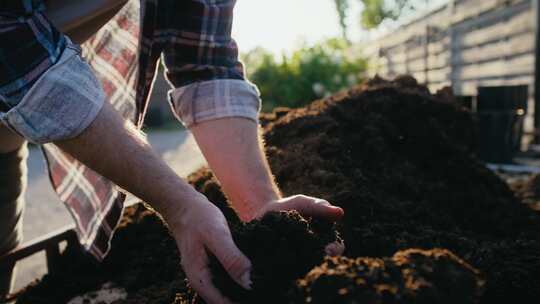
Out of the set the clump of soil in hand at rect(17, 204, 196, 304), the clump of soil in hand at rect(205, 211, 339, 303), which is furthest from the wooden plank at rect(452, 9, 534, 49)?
the clump of soil in hand at rect(205, 211, 339, 303)

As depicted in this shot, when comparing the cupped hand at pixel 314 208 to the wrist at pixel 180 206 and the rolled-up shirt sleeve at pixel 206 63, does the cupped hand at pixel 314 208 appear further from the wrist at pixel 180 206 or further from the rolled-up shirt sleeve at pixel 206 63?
the rolled-up shirt sleeve at pixel 206 63

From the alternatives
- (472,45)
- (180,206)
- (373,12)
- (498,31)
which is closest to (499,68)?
(498,31)

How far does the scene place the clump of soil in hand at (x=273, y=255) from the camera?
0.95 m

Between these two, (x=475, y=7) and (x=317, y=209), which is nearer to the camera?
(x=317, y=209)

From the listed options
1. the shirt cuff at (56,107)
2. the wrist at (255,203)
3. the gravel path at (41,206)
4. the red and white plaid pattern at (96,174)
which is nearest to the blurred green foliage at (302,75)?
the gravel path at (41,206)

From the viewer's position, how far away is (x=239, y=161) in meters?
1.41

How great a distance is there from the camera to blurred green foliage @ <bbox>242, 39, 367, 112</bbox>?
28.3ft

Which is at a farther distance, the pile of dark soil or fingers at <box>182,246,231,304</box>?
the pile of dark soil

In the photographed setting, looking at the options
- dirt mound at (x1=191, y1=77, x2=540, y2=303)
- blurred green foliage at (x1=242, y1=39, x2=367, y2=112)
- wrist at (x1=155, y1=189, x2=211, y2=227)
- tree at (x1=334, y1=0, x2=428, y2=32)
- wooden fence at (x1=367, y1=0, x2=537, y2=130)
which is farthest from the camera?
tree at (x1=334, y1=0, x2=428, y2=32)

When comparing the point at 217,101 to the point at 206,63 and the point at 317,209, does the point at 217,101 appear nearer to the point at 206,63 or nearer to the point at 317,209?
the point at 206,63

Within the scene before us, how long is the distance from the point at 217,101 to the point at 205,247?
61 cm

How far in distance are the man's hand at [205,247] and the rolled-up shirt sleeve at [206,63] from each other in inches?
20.4

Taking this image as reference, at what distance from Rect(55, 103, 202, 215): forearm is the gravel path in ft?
2.63

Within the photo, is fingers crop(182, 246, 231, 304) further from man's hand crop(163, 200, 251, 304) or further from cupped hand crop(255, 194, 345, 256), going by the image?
cupped hand crop(255, 194, 345, 256)
